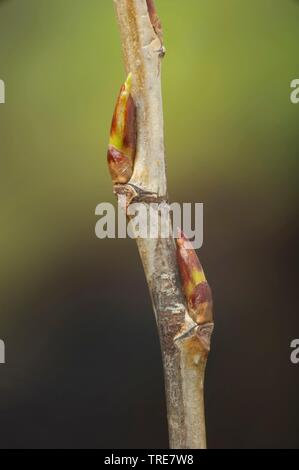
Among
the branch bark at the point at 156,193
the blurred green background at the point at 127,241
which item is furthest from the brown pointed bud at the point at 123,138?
the blurred green background at the point at 127,241

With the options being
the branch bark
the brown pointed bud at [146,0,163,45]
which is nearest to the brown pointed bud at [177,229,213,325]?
the branch bark

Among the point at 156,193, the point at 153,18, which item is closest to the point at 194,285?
the point at 156,193

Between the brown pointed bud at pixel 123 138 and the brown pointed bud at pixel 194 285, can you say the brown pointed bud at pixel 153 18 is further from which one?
the brown pointed bud at pixel 194 285

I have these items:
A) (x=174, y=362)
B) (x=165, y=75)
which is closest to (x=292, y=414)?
(x=174, y=362)

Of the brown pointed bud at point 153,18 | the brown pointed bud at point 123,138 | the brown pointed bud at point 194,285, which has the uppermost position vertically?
the brown pointed bud at point 153,18

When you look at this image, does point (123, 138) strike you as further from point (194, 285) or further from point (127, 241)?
point (127, 241)
